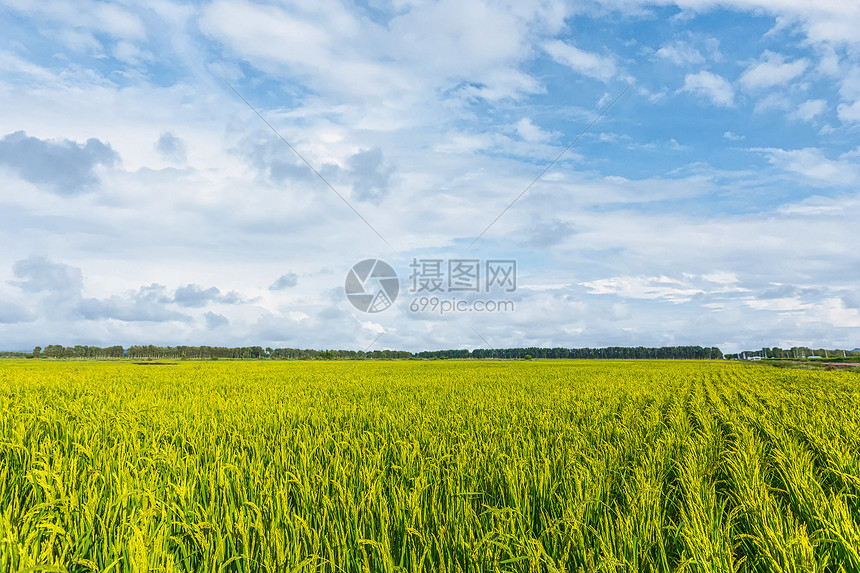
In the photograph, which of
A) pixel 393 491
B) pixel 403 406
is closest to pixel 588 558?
pixel 393 491

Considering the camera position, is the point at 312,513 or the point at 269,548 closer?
the point at 269,548

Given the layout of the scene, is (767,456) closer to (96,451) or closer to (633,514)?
(633,514)

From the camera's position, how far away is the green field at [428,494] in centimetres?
212

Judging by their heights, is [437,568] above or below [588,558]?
below

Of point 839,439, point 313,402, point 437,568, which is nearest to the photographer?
point 437,568

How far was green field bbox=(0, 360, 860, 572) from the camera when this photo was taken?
2.12 meters

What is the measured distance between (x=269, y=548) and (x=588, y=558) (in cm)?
141

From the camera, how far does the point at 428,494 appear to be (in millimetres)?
2908

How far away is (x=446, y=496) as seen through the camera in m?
2.71

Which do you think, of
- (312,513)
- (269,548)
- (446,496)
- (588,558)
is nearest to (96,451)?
(312,513)

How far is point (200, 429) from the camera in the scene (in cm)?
527

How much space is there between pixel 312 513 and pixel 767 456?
4.22 meters

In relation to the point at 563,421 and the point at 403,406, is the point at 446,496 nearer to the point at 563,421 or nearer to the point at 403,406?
the point at 563,421

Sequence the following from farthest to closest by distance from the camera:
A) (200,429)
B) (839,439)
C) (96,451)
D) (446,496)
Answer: (200,429) < (839,439) < (96,451) < (446,496)
